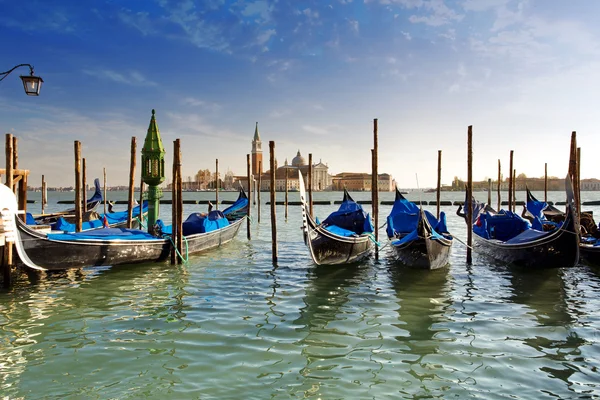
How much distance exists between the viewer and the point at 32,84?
528cm

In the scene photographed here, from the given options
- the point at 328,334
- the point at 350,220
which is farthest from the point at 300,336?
the point at 350,220

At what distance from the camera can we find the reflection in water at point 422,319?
10.5 feet

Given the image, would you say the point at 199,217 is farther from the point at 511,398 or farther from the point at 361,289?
the point at 511,398

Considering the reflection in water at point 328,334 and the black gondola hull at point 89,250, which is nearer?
the reflection in water at point 328,334

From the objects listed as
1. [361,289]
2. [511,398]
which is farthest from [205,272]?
[511,398]

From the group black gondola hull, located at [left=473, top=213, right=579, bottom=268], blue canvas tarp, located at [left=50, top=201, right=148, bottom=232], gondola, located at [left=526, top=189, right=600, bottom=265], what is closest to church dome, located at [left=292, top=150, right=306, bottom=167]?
blue canvas tarp, located at [left=50, top=201, right=148, bottom=232]

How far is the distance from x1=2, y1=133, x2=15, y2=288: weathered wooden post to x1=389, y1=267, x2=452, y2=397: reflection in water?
15.9 ft

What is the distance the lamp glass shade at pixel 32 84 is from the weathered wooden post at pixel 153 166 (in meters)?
4.00

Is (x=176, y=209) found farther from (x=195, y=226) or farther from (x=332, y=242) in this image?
(x=332, y=242)

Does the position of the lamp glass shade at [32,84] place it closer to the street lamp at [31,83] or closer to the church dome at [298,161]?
the street lamp at [31,83]

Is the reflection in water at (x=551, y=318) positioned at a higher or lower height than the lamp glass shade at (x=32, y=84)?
lower

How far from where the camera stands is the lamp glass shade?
17.1 ft

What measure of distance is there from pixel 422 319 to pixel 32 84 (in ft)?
17.2

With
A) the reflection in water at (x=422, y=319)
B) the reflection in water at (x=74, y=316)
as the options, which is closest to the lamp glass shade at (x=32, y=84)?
the reflection in water at (x=74, y=316)
